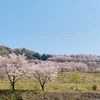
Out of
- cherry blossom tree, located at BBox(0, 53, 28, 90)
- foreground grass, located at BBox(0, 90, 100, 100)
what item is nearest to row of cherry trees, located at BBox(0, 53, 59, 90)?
cherry blossom tree, located at BBox(0, 53, 28, 90)

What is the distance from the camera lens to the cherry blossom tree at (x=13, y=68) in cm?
4109

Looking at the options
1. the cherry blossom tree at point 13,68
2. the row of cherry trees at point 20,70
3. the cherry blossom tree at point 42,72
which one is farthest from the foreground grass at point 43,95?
the cherry blossom tree at point 42,72

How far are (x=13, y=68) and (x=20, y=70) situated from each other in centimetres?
123

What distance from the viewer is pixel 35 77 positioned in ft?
142

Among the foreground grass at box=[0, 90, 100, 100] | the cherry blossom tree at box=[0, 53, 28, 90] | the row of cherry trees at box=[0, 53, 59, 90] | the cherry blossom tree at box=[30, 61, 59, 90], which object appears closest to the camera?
the foreground grass at box=[0, 90, 100, 100]

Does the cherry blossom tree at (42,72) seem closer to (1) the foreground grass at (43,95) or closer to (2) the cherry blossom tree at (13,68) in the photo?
(2) the cherry blossom tree at (13,68)

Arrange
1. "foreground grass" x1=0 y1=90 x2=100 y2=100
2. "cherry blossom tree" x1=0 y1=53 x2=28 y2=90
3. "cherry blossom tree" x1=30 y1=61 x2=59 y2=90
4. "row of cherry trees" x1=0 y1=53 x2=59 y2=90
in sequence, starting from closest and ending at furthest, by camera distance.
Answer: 1. "foreground grass" x1=0 y1=90 x2=100 y2=100
2. "cherry blossom tree" x1=0 y1=53 x2=28 y2=90
3. "row of cherry trees" x1=0 y1=53 x2=59 y2=90
4. "cherry blossom tree" x1=30 y1=61 x2=59 y2=90

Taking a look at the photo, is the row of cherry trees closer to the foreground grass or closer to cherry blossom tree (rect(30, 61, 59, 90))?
cherry blossom tree (rect(30, 61, 59, 90))

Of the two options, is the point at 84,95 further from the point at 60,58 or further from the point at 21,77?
the point at 60,58

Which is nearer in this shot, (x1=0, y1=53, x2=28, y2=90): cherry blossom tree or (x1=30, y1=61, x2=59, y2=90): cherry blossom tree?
(x1=0, y1=53, x2=28, y2=90): cherry blossom tree

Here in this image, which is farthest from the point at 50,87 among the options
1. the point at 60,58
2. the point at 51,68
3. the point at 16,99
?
the point at 60,58

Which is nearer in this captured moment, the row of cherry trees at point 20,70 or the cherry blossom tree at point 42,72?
the row of cherry trees at point 20,70

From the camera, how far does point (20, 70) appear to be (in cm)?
4197

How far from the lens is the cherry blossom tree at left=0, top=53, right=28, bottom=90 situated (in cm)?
4109
